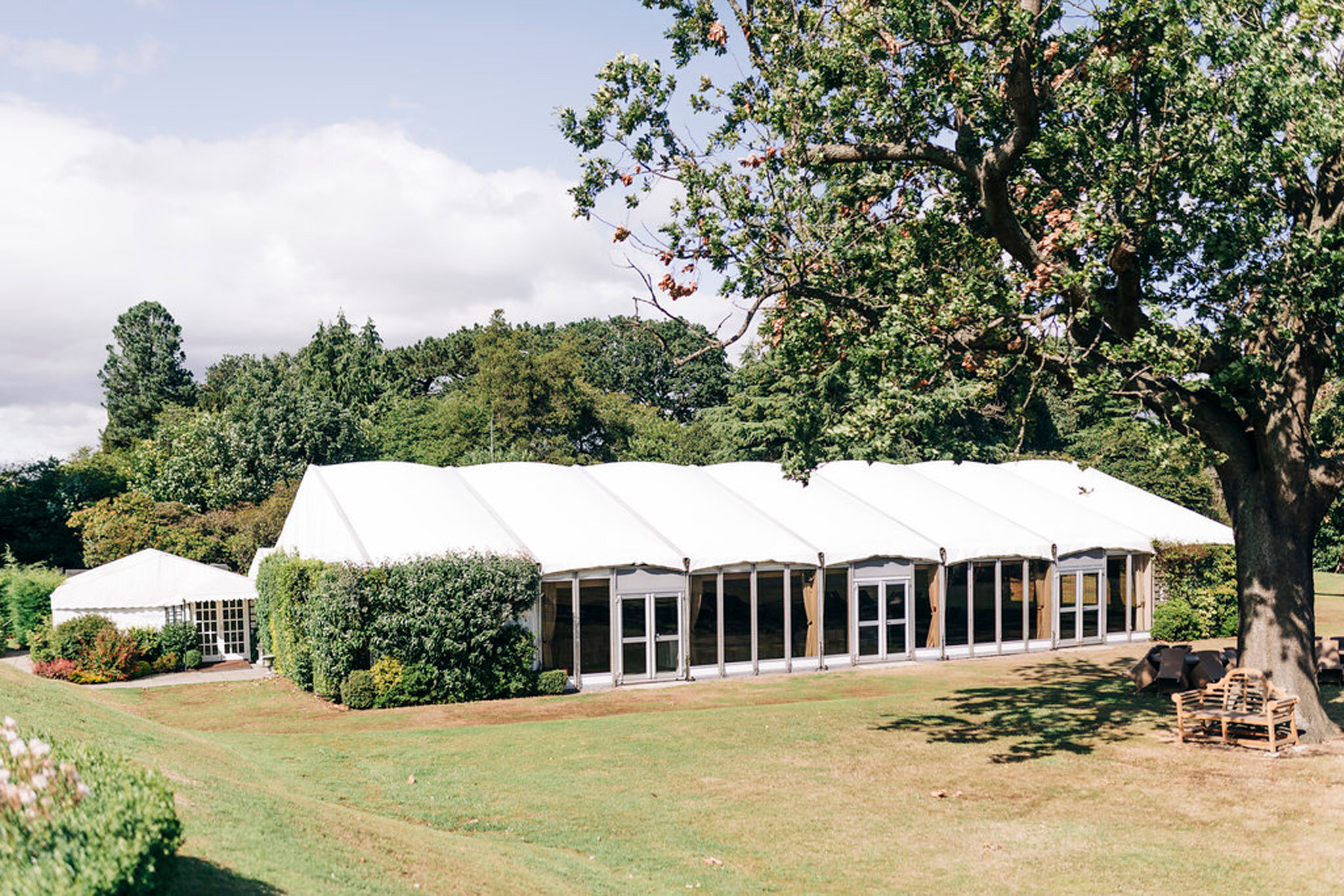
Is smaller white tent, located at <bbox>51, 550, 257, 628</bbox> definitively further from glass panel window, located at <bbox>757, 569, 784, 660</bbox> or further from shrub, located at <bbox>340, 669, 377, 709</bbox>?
glass panel window, located at <bbox>757, 569, 784, 660</bbox>

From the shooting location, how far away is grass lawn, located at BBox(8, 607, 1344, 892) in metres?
9.01

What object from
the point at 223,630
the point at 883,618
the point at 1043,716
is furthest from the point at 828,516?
the point at 223,630

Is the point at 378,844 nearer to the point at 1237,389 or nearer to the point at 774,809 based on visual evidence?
the point at 774,809

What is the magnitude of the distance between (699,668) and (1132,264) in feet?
41.2

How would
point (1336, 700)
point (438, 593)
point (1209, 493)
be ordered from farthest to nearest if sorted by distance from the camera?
point (1209, 493) → point (438, 593) → point (1336, 700)

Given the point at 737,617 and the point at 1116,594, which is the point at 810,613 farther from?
the point at 1116,594

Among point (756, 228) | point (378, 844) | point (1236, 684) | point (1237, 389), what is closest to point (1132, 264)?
point (1237, 389)

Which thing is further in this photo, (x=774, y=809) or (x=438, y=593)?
(x=438, y=593)

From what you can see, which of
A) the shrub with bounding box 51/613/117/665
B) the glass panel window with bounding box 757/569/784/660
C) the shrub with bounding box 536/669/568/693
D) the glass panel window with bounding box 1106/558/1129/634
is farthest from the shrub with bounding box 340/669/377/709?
the glass panel window with bounding box 1106/558/1129/634

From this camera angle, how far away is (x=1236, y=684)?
15078mm

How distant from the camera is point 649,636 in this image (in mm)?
22094

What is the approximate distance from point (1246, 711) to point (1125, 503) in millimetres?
16478

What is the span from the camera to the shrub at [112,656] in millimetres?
23422

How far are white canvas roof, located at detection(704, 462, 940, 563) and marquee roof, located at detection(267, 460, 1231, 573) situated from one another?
0.05m
